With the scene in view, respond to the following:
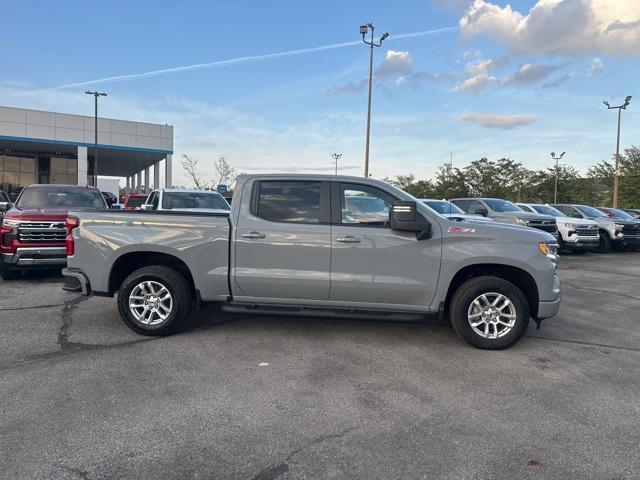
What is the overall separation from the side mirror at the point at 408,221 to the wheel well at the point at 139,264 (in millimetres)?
Result: 2478

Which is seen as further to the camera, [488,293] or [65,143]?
[65,143]

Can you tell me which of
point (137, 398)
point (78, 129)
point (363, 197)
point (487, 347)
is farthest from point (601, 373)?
point (78, 129)

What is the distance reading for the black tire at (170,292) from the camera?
18.1 feet

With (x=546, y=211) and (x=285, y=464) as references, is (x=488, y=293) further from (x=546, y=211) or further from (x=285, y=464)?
(x=546, y=211)

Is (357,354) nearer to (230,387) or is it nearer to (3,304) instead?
(230,387)

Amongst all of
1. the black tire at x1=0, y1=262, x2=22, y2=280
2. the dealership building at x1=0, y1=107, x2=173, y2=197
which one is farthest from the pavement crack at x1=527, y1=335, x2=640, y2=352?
the dealership building at x1=0, y1=107, x2=173, y2=197

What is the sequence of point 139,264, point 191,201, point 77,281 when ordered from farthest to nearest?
point 191,201 → point 139,264 → point 77,281

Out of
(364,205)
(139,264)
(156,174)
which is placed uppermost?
(156,174)

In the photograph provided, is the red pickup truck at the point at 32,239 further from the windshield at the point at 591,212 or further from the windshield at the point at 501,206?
the windshield at the point at 591,212

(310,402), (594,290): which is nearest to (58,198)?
(310,402)

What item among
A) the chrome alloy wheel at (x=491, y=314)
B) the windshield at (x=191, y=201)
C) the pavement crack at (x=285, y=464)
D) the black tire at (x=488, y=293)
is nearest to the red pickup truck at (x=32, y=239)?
the windshield at (x=191, y=201)

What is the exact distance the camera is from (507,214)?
1532cm

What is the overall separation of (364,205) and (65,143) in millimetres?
38989

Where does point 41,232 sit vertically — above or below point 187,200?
below
